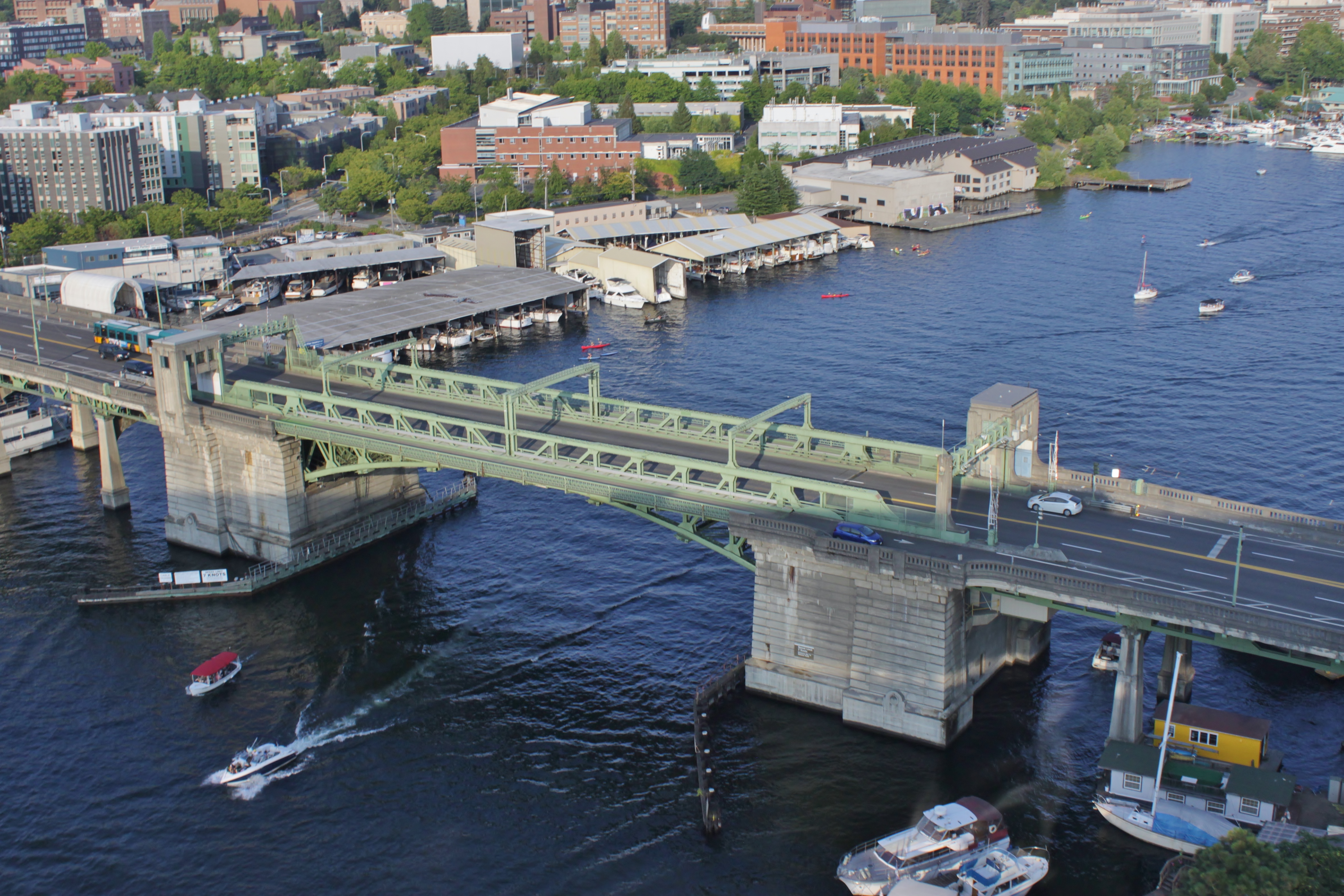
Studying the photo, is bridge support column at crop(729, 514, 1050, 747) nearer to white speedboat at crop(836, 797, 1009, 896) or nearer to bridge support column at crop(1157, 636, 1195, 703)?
white speedboat at crop(836, 797, 1009, 896)

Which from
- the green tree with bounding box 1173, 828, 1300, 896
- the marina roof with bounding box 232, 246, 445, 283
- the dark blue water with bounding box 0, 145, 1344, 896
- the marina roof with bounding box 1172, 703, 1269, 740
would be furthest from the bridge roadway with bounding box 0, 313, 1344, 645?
the marina roof with bounding box 232, 246, 445, 283

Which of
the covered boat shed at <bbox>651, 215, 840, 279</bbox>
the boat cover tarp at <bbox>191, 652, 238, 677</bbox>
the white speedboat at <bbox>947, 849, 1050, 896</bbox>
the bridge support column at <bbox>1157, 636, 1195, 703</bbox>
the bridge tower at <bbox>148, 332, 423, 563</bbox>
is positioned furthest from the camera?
the covered boat shed at <bbox>651, 215, 840, 279</bbox>

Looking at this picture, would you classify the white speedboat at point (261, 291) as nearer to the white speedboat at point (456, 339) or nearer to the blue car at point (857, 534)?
the white speedboat at point (456, 339)

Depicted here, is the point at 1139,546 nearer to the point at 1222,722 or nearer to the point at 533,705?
the point at 1222,722

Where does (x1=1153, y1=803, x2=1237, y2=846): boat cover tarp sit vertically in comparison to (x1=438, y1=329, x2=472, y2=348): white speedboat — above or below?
below

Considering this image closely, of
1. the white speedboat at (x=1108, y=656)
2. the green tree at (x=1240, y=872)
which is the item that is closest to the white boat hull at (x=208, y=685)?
the white speedboat at (x=1108, y=656)

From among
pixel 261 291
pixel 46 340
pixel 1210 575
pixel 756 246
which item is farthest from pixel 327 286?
pixel 1210 575
